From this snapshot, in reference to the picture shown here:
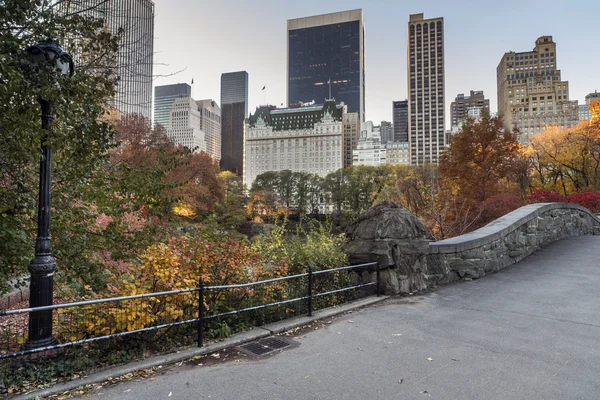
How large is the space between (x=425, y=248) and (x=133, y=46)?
22.3ft

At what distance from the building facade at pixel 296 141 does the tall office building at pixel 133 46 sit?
162m

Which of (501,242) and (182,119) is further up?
(182,119)

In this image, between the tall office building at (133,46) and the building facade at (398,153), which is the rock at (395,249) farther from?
the building facade at (398,153)

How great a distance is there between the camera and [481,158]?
1980cm

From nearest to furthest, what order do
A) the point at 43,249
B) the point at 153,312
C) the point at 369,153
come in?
the point at 43,249
the point at 153,312
the point at 369,153

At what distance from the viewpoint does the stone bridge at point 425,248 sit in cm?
743

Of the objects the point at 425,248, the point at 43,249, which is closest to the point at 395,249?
the point at 425,248

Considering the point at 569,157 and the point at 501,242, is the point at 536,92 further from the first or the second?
the point at 501,242

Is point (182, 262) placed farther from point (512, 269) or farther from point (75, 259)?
point (512, 269)

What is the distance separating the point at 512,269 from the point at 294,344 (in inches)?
296

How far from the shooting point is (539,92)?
426ft

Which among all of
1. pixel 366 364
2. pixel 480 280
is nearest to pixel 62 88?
pixel 366 364

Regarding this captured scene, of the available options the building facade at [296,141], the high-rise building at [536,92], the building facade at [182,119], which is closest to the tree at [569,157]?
the high-rise building at [536,92]

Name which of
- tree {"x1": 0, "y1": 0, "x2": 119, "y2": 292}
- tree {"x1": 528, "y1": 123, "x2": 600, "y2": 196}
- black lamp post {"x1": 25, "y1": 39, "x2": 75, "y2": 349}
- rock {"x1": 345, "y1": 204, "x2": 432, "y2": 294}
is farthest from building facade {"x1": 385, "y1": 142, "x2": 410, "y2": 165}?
black lamp post {"x1": 25, "y1": 39, "x2": 75, "y2": 349}
